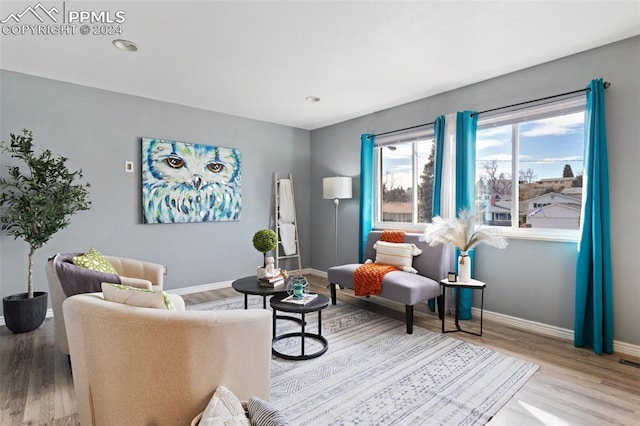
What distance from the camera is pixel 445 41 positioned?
2699 mm

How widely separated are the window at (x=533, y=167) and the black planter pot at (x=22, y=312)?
461 centimetres

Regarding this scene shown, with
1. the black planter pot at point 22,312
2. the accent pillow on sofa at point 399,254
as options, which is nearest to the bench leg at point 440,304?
the accent pillow on sofa at point 399,254

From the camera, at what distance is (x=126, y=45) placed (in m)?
2.78

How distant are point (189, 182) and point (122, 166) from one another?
79cm

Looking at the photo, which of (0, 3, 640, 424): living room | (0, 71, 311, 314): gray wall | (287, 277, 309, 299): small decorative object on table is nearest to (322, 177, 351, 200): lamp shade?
(0, 3, 640, 424): living room

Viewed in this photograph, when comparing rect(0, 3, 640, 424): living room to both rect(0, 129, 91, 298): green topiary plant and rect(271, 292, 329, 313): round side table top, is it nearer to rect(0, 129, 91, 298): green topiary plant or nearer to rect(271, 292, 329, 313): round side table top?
rect(0, 129, 91, 298): green topiary plant

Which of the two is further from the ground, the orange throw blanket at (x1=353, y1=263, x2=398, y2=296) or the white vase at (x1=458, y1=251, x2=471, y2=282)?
the white vase at (x1=458, y1=251, x2=471, y2=282)

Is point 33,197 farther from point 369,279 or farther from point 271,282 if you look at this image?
point 369,279

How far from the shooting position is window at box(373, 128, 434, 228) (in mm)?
4258

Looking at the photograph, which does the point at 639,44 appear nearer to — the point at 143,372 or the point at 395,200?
the point at 395,200

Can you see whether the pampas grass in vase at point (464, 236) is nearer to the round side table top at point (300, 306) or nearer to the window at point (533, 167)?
the window at point (533, 167)

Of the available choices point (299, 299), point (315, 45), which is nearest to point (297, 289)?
point (299, 299)

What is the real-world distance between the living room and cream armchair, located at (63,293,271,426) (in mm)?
2519

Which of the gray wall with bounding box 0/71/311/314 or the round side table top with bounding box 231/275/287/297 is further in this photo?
the gray wall with bounding box 0/71/311/314
